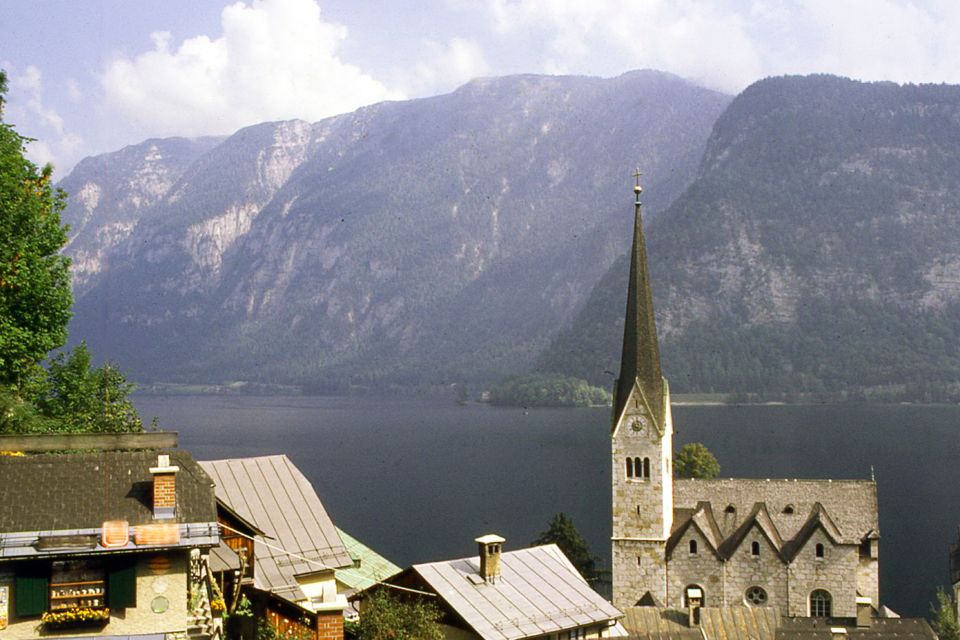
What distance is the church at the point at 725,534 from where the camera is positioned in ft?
183

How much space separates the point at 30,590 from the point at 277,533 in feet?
31.9

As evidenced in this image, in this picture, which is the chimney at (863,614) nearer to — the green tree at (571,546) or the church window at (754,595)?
the church window at (754,595)

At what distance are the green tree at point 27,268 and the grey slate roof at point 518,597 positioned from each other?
40.7ft

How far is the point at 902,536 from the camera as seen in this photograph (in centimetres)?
9450

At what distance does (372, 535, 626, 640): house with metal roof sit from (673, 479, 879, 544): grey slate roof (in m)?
26.6

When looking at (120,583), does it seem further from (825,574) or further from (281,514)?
(825,574)

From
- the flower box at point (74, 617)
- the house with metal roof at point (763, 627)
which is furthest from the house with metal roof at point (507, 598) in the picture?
the flower box at point (74, 617)

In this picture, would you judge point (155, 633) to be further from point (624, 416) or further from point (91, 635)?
point (624, 416)

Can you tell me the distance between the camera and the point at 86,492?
20.0 meters

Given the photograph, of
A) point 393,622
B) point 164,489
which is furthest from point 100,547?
point 393,622

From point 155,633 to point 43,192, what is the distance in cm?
1904

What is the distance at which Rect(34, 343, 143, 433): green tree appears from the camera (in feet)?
127

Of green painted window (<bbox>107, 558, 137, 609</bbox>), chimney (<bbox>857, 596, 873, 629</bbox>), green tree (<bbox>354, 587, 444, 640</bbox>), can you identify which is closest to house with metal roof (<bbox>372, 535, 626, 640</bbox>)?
green tree (<bbox>354, 587, 444, 640</bbox>)

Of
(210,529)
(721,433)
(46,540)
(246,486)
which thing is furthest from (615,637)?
(721,433)
